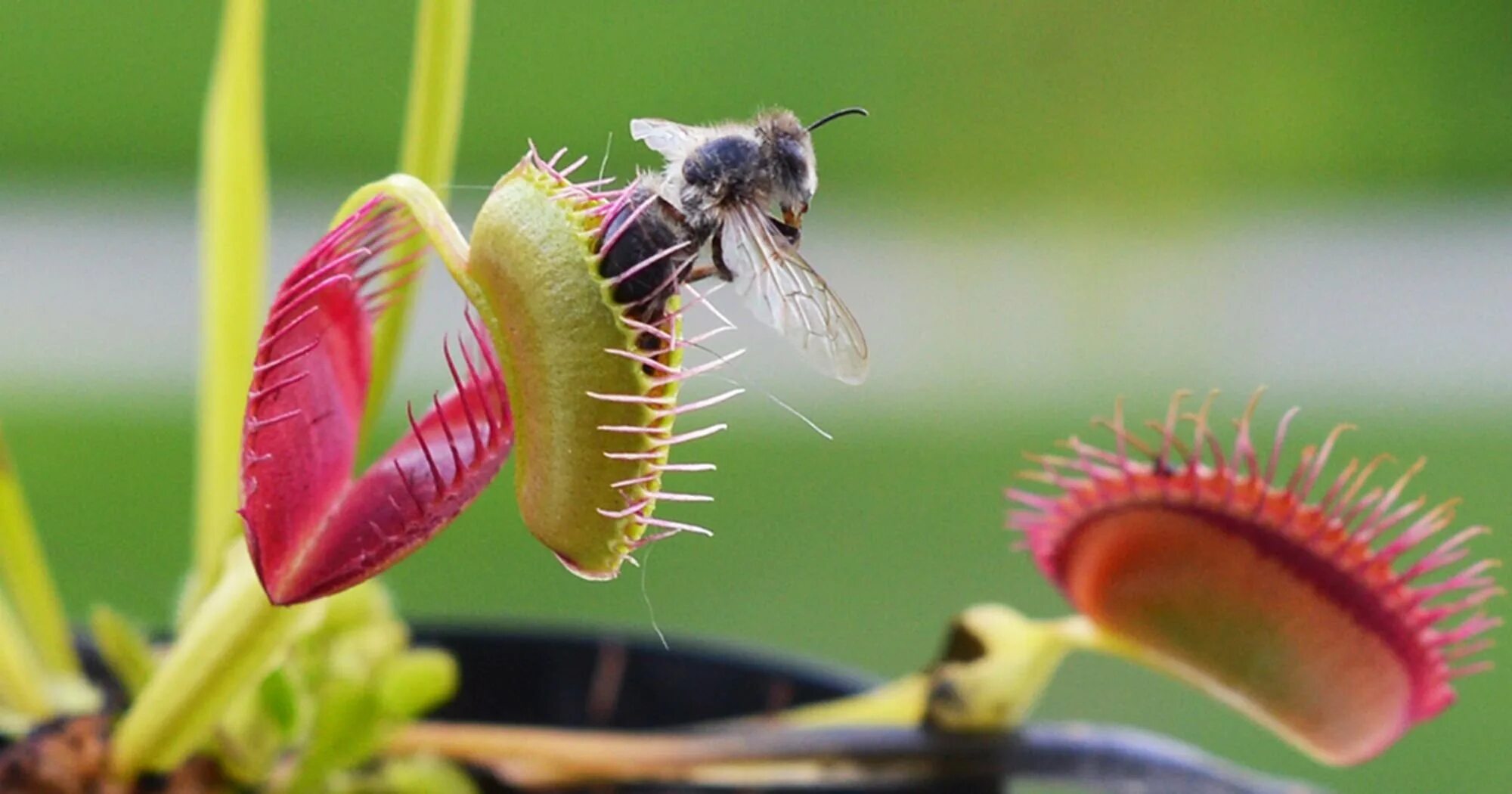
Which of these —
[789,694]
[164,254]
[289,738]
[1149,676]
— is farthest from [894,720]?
[164,254]

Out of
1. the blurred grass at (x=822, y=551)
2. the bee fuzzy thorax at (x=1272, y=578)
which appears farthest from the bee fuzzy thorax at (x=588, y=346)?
the blurred grass at (x=822, y=551)

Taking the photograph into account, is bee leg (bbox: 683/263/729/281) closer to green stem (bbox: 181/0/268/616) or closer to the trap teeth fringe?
the trap teeth fringe

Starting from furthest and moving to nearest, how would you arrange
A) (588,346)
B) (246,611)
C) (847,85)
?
(847,85)
(246,611)
(588,346)

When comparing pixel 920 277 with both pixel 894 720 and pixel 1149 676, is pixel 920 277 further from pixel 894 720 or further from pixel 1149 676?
pixel 894 720

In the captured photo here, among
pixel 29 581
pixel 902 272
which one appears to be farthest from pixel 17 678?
pixel 902 272

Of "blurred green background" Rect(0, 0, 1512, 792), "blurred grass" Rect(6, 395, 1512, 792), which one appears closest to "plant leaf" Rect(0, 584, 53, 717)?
"blurred grass" Rect(6, 395, 1512, 792)

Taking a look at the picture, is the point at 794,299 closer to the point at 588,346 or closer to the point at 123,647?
the point at 588,346

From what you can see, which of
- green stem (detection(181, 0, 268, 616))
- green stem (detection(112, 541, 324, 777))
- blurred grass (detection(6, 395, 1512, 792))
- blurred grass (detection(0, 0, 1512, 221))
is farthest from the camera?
blurred grass (detection(0, 0, 1512, 221))
